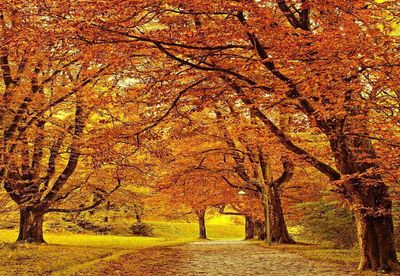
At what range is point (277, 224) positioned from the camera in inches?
903

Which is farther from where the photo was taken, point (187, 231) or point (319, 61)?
point (187, 231)

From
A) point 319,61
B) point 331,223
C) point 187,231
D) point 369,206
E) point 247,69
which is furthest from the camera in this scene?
point 187,231

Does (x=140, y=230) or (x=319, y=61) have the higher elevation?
(x=319, y=61)

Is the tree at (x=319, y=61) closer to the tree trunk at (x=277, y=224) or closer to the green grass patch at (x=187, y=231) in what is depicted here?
the tree trunk at (x=277, y=224)

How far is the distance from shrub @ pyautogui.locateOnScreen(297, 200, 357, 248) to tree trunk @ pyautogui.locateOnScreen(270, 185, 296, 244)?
1.91m

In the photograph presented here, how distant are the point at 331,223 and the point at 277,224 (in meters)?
4.93

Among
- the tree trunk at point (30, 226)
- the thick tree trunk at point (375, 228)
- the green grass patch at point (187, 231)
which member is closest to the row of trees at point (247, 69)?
the thick tree trunk at point (375, 228)

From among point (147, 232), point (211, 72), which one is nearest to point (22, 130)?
point (211, 72)

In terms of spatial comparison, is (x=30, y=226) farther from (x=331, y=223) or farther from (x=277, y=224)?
(x=331, y=223)

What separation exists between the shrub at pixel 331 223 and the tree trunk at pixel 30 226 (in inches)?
471

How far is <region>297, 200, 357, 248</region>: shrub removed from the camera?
17.7 meters

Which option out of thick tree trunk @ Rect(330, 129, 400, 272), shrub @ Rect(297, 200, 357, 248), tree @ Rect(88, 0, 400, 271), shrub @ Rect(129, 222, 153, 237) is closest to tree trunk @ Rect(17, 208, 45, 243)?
shrub @ Rect(297, 200, 357, 248)

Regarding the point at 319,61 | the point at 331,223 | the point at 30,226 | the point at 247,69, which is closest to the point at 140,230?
the point at 30,226

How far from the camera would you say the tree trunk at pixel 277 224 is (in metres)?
22.6
